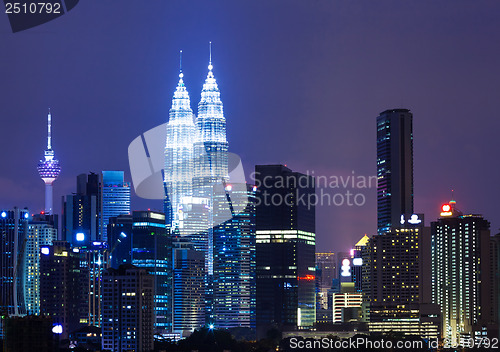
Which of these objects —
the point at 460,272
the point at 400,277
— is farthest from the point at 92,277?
the point at 460,272

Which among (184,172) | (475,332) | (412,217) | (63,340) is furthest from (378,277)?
(63,340)

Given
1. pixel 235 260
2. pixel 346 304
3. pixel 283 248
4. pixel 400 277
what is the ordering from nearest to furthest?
1. pixel 283 248
2. pixel 400 277
3. pixel 235 260
4. pixel 346 304

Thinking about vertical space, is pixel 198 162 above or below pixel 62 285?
above

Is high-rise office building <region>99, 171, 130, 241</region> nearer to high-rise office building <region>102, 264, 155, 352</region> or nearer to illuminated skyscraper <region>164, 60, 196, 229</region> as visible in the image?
illuminated skyscraper <region>164, 60, 196, 229</region>

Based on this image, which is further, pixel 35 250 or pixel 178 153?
pixel 178 153

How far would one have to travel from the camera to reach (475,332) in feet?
379

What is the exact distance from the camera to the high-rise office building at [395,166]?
131625mm

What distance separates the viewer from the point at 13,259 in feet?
412

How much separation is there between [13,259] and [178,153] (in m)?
27.0

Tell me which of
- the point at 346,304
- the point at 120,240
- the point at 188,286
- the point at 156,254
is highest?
the point at 120,240

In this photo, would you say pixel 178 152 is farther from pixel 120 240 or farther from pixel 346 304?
pixel 346 304

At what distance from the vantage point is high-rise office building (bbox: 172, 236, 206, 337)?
13062 centimetres

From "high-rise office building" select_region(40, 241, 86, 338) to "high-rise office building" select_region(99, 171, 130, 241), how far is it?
46.2ft

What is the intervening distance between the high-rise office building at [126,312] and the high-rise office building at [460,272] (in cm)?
3474
